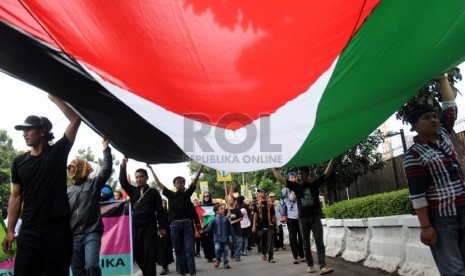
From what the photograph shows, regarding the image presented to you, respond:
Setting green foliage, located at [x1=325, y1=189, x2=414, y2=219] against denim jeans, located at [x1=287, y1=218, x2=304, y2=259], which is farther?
denim jeans, located at [x1=287, y1=218, x2=304, y2=259]

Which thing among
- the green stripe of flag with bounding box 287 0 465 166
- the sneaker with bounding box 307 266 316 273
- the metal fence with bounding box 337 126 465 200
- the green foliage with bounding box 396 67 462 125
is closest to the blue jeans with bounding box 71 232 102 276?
the green stripe of flag with bounding box 287 0 465 166

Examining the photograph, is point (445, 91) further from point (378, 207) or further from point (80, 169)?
point (378, 207)

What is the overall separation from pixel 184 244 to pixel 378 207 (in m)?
4.23

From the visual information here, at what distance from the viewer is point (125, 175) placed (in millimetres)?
7168

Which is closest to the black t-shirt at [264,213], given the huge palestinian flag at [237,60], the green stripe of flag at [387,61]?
the green stripe of flag at [387,61]

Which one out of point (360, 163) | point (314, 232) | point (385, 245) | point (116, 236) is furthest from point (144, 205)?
point (360, 163)

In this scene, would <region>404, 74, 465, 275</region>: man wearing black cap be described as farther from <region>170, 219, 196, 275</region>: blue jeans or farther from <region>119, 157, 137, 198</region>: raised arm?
<region>170, 219, 196, 275</region>: blue jeans

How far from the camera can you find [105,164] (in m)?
5.27

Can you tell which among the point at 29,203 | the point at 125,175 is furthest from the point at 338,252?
the point at 29,203

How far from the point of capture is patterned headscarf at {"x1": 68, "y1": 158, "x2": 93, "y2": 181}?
231 inches

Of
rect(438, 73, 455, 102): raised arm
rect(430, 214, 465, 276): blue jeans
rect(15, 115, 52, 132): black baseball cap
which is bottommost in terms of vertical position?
rect(430, 214, 465, 276): blue jeans

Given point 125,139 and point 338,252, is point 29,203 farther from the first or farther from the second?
point 338,252

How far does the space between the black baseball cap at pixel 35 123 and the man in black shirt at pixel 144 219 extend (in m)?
2.86

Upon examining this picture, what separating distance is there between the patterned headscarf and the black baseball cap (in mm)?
2079
